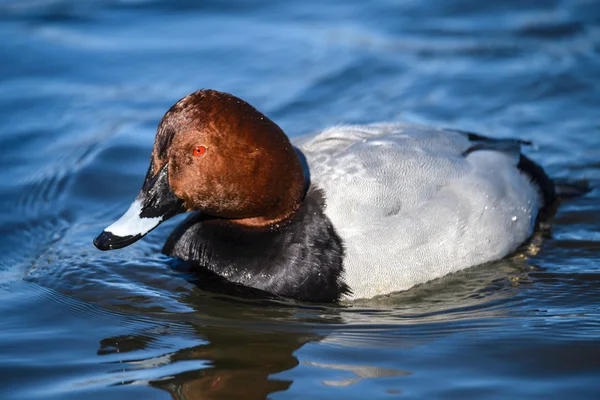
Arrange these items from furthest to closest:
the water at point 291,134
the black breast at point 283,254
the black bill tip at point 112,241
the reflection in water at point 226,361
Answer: the black breast at point 283,254
the black bill tip at point 112,241
the water at point 291,134
the reflection in water at point 226,361

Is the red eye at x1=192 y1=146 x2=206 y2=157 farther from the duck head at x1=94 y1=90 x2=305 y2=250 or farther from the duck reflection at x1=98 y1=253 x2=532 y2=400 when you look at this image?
the duck reflection at x1=98 y1=253 x2=532 y2=400

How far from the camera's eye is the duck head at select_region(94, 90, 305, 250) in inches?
182

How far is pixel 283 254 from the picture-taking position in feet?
15.8

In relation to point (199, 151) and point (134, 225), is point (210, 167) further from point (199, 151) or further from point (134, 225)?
point (134, 225)

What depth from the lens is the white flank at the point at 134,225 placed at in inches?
183

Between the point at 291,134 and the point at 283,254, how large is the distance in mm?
2695

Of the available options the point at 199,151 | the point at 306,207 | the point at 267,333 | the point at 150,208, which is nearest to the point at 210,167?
the point at 199,151

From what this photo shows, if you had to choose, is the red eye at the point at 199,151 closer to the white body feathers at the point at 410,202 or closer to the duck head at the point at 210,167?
the duck head at the point at 210,167

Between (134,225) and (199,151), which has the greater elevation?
(199,151)

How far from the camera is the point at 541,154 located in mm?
6957

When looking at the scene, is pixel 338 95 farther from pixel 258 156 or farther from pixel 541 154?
pixel 258 156

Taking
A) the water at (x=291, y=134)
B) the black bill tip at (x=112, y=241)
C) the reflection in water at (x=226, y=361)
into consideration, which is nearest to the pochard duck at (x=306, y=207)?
the black bill tip at (x=112, y=241)

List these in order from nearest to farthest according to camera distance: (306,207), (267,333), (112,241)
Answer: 1. (267,333)
2. (112,241)
3. (306,207)

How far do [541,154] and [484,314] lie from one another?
2633 mm
